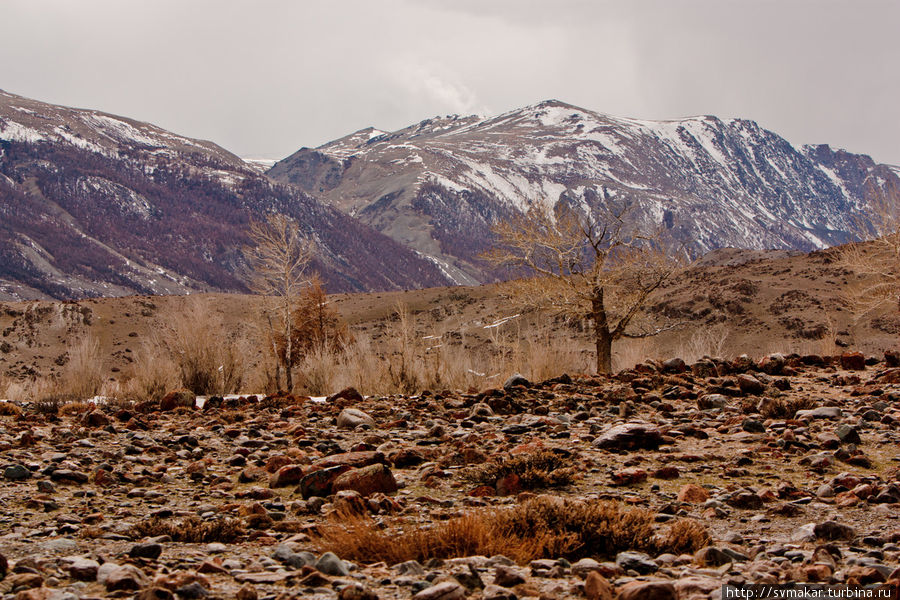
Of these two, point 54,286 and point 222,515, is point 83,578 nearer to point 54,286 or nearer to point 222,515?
point 222,515

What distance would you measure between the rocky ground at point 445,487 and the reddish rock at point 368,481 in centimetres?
2

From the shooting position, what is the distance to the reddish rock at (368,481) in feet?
18.7

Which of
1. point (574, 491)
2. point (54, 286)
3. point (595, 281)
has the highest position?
point (54, 286)

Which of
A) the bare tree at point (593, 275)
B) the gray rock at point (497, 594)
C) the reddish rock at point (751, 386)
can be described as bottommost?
the gray rock at point (497, 594)

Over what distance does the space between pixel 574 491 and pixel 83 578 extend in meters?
3.60

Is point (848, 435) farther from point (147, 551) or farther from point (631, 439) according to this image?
point (147, 551)

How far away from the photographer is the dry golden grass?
160 inches

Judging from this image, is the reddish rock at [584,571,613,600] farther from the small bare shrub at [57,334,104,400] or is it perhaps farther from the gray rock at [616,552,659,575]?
the small bare shrub at [57,334,104,400]

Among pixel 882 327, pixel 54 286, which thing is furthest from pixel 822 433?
pixel 54 286

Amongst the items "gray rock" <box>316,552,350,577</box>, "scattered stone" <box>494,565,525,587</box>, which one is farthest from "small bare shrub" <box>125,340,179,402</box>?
"scattered stone" <box>494,565,525,587</box>

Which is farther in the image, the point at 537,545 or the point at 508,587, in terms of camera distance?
the point at 537,545

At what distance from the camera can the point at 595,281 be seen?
19547mm

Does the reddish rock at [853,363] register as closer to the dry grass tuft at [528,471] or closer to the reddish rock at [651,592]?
the dry grass tuft at [528,471]

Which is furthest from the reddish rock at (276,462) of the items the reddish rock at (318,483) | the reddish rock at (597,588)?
the reddish rock at (597,588)
